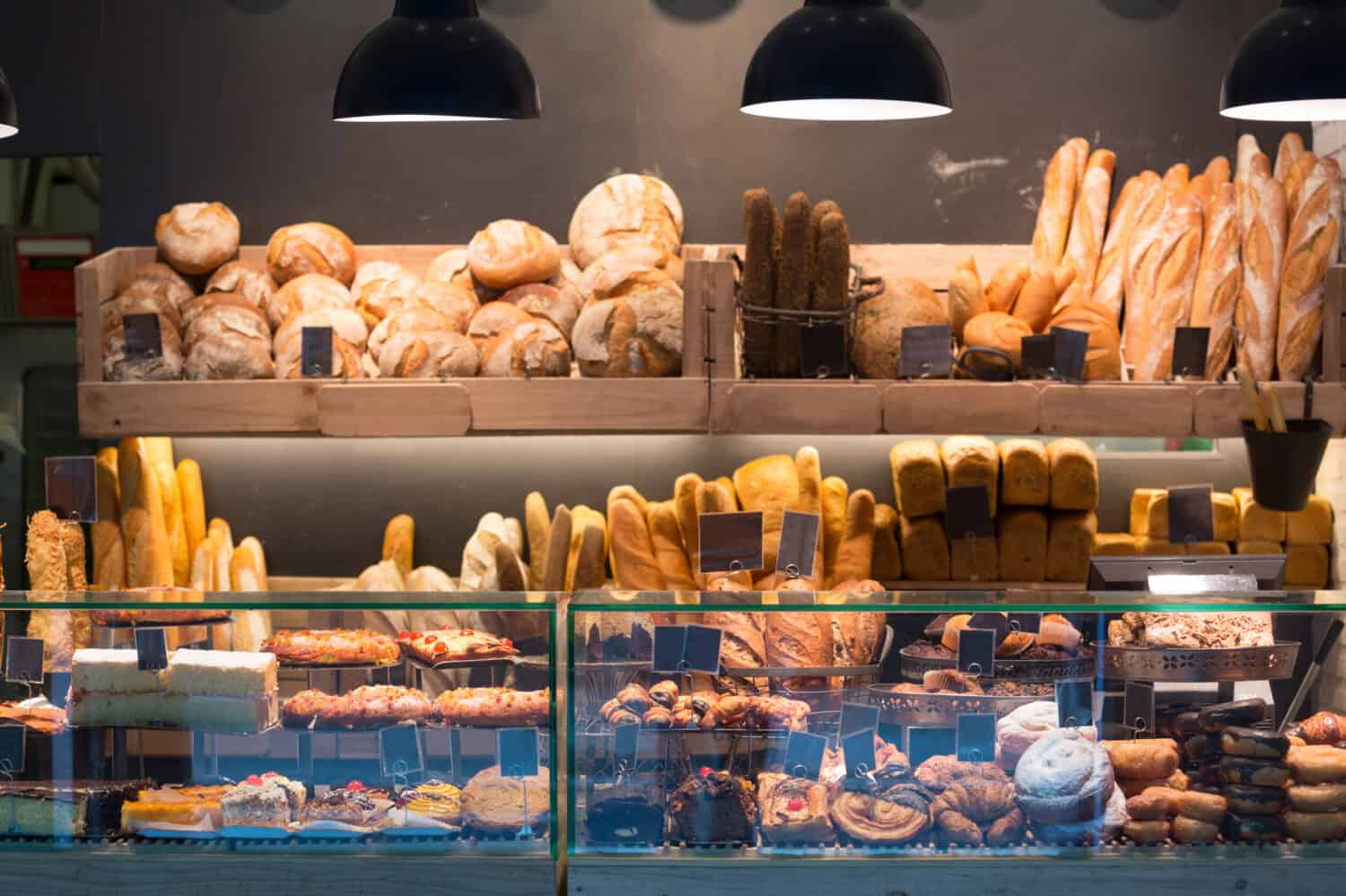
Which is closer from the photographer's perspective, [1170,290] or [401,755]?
[401,755]

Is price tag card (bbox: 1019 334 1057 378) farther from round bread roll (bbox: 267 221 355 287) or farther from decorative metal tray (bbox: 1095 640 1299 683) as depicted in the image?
round bread roll (bbox: 267 221 355 287)

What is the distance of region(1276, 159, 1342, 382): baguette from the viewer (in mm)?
3621

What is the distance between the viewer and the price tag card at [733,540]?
273 centimetres

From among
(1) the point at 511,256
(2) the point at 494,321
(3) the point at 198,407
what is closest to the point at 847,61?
(2) the point at 494,321

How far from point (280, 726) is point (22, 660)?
431 millimetres

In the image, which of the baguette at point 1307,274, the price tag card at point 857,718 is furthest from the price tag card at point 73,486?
the baguette at point 1307,274

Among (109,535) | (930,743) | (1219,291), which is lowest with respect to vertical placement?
(930,743)

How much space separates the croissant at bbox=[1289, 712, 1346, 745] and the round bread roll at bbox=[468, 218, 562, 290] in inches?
92.3

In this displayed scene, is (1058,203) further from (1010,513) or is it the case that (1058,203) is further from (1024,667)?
(1024,667)

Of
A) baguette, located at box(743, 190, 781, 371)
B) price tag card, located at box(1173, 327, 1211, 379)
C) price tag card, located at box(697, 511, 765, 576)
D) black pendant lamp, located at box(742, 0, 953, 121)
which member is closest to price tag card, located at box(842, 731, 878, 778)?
price tag card, located at box(697, 511, 765, 576)

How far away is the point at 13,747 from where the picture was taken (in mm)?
2352

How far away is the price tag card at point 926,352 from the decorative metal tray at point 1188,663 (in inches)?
51.5

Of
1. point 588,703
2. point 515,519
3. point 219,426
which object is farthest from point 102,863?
point 515,519

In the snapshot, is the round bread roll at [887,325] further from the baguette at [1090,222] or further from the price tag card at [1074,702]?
the price tag card at [1074,702]
